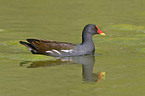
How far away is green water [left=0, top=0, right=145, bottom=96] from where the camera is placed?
10.2m

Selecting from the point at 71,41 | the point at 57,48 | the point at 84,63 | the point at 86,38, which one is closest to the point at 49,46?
the point at 57,48

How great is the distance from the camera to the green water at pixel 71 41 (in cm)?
1023

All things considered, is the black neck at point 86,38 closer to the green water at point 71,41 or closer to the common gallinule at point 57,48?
the common gallinule at point 57,48

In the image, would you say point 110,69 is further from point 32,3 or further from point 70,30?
point 32,3

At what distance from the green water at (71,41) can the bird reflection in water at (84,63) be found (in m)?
0.11

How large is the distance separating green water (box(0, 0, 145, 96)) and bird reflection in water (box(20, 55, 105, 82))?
0.11 metres

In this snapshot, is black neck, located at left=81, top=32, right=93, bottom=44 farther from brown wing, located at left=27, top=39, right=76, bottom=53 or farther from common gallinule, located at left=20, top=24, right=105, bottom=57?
brown wing, located at left=27, top=39, right=76, bottom=53

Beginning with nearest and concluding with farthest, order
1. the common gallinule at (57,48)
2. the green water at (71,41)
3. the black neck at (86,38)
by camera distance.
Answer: the green water at (71,41) < the common gallinule at (57,48) < the black neck at (86,38)

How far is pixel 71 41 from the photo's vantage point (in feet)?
55.6

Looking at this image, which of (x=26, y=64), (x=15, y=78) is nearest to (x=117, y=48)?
(x=26, y=64)

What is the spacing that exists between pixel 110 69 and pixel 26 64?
8.54ft

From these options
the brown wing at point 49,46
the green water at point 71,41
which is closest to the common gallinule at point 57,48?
the brown wing at point 49,46

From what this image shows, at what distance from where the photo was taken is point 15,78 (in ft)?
36.3

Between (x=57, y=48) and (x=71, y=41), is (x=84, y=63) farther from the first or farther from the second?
(x=71, y=41)
